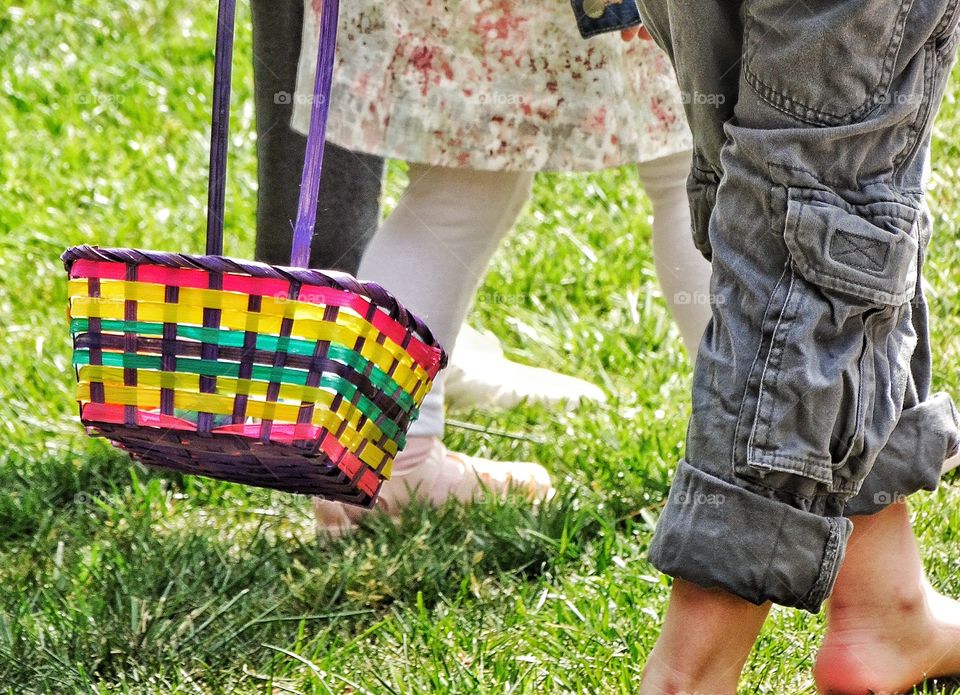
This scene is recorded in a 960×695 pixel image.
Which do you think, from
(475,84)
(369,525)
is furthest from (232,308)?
(369,525)

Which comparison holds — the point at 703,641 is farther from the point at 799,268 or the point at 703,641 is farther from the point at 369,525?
the point at 369,525

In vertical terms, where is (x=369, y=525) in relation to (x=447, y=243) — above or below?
below

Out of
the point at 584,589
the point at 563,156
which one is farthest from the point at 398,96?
the point at 584,589

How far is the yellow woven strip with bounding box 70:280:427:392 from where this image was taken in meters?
1.36

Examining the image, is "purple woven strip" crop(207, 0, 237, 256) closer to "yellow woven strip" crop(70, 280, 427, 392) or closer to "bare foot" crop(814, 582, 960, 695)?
"yellow woven strip" crop(70, 280, 427, 392)

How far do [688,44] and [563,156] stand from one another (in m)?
0.57

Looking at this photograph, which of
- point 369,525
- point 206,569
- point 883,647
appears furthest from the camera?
point 369,525

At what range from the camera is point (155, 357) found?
1.40 metres

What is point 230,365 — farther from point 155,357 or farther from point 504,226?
point 504,226

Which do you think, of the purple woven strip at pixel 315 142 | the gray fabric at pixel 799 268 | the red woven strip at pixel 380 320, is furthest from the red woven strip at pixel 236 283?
the gray fabric at pixel 799 268

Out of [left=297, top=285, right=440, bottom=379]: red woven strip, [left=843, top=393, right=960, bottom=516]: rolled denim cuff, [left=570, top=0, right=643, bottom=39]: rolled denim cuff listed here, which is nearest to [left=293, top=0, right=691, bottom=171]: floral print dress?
[left=570, top=0, right=643, bottom=39]: rolled denim cuff

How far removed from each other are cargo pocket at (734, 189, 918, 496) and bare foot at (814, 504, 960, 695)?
0.81 feet

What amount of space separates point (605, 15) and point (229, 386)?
2.50 feet

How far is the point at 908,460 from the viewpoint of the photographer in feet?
4.65
